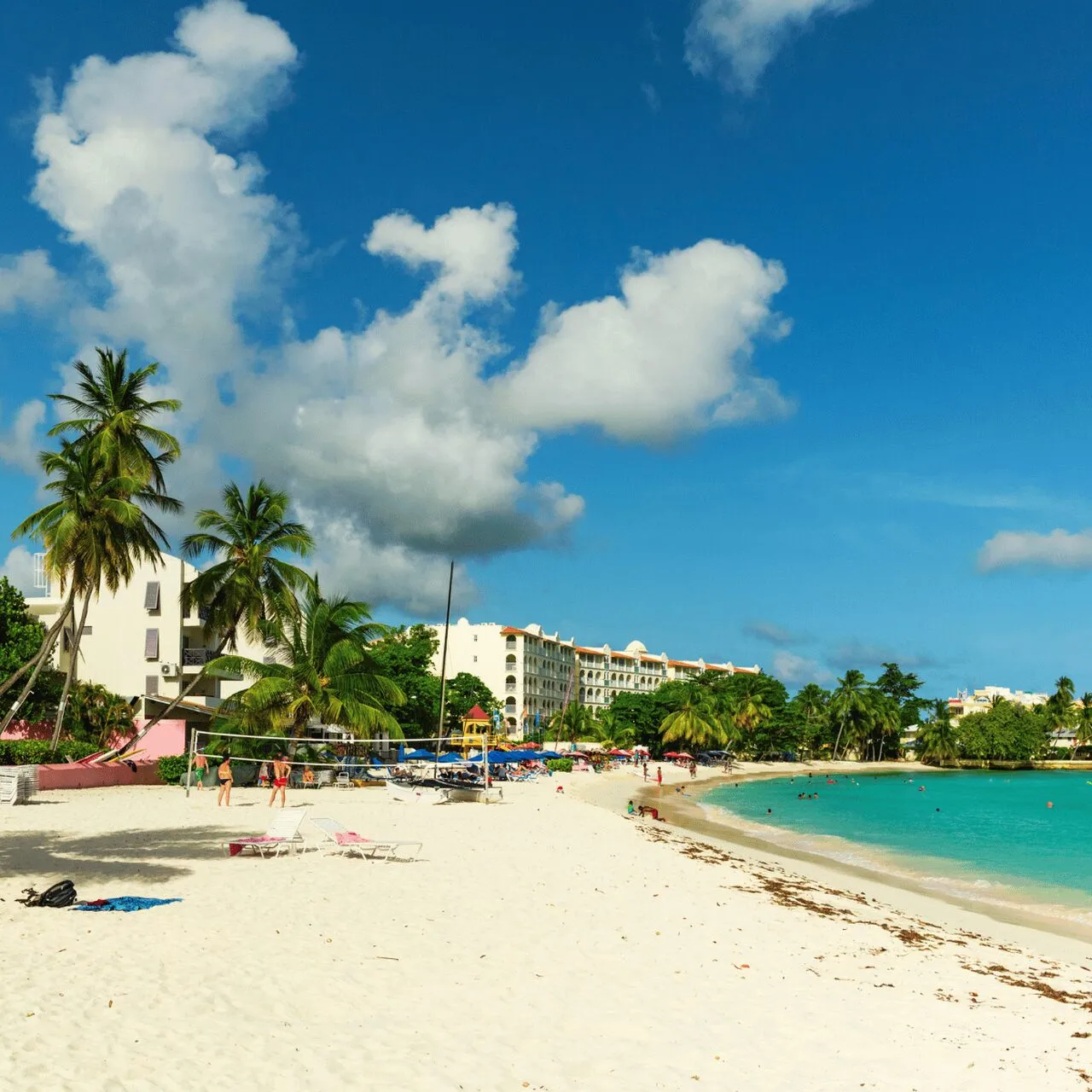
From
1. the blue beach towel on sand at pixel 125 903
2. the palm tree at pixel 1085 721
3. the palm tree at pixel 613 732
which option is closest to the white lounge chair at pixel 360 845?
the blue beach towel on sand at pixel 125 903

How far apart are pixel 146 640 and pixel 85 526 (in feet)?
62.2

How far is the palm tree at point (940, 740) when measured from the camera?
12350cm

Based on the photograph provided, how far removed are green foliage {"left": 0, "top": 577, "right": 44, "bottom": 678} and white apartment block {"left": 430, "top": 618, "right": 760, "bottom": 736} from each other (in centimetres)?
7031

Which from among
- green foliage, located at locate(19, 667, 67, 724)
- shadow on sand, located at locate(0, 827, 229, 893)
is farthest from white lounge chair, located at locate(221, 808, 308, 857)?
green foliage, located at locate(19, 667, 67, 724)

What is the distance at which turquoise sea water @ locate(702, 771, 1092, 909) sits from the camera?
90.5 feet

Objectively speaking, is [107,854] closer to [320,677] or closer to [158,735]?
[320,677]

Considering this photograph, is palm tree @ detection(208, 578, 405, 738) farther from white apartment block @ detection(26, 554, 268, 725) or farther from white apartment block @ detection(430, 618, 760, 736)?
white apartment block @ detection(430, 618, 760, 736)

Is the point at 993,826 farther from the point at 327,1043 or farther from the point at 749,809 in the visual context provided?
the point at 327,1043

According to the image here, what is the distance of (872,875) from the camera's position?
984 inches

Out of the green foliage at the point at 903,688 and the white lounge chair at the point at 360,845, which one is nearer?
the white lounge chair at the point at 360,845

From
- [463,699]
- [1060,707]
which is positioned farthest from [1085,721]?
[463,699]

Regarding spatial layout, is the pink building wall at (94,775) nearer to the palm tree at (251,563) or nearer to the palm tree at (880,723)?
the palm tree at (251,563)

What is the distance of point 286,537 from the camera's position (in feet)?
131

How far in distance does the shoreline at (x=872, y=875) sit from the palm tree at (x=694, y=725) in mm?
35297
